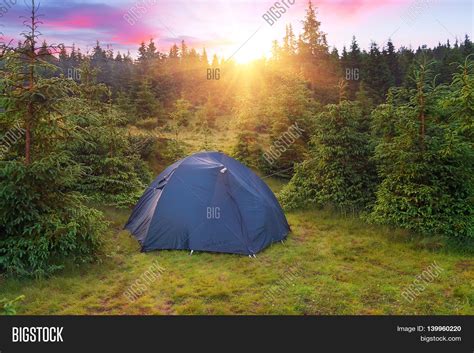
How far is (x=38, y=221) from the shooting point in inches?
329

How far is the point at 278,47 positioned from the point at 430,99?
26.2 m

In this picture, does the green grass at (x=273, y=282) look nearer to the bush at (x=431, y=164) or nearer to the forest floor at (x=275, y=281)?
the forest floor at (x=275, y=281)

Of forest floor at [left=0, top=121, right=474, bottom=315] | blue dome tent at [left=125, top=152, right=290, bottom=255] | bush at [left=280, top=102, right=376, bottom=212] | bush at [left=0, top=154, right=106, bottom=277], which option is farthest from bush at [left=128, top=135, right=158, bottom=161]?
bush at [left=0, top=154, right=106, bottom=277]

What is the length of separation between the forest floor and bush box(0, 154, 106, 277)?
376 mm

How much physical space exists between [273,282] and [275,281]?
0.08 metres

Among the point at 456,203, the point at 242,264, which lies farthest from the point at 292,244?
the point at 456,203

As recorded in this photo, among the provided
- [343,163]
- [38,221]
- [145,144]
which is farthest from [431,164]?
[145,144]

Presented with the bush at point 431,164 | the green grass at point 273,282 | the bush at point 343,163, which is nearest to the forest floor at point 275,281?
the green grass at point 273,282

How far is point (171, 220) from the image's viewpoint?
1056cm

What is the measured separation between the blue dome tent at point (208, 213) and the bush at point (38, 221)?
216 cm

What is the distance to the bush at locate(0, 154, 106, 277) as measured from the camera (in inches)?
318

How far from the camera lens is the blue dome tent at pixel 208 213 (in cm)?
1034

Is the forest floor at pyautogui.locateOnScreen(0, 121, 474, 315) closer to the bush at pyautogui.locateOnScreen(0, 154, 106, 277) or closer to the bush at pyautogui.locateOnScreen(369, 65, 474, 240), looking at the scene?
the bush at pyautogui.locateOnScreen(0, 154, 106, 277)
